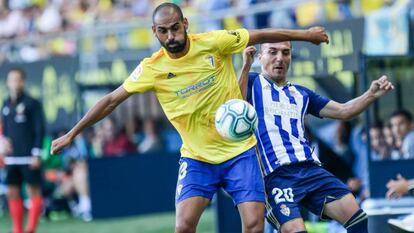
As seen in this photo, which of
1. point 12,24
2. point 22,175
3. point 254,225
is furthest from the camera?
point 12,24

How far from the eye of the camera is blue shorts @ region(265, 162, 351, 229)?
30.1 feet

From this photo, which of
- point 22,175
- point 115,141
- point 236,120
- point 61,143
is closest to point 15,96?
point 22,175

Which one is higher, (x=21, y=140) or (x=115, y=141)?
(x=21, y=140)

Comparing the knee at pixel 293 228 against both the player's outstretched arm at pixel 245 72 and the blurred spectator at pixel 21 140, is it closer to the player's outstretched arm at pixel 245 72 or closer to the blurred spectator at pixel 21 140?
the player's outstretched arm at pixel 245 72

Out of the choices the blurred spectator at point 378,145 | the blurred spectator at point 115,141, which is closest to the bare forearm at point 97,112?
the blurred spectator at point 378,145

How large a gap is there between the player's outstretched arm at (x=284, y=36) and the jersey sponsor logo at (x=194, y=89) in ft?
1.50

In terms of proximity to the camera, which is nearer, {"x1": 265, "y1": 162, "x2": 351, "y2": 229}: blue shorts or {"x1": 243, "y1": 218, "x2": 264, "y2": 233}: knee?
{"x1": 243, "y1": 218, "x2": 264, "y2": 233}: knee

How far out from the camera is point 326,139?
14.8m

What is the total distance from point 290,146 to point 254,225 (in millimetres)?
777

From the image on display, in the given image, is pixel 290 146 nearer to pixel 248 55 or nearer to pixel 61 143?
pixel 248 55

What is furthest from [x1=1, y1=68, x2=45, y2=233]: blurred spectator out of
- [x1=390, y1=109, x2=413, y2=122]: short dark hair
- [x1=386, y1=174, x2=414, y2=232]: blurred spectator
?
[x1=386, y1=174, x2=414, y2=232]: blurred spectator

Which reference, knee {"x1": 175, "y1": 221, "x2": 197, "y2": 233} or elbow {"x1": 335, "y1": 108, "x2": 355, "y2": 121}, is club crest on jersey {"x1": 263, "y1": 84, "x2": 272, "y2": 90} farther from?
knee {"x1": 175, "y1": 221, "x2": 197, "y2": 233}

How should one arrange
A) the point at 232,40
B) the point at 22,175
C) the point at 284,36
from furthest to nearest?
the point at 22,175, the point at 232,40, the point at 284,36

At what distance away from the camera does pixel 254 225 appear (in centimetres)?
897
